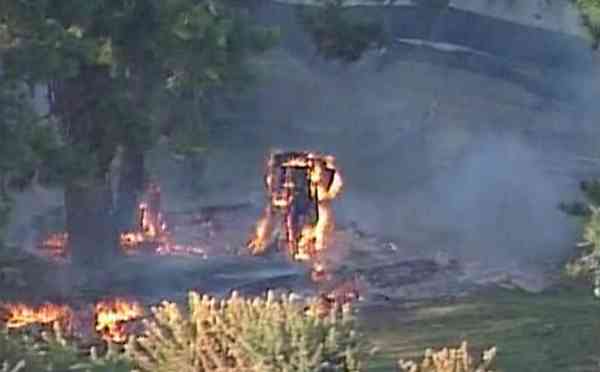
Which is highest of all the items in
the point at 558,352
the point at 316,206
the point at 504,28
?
the point at 504,28

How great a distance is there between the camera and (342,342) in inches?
336

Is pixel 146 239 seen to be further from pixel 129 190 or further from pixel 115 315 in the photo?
pixel 115 315

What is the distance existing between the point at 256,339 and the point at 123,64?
12549mm

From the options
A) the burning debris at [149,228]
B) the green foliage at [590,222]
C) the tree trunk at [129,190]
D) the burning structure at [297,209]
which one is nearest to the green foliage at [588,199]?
the green foliage at [590,222]

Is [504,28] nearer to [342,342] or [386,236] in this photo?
[386,236]

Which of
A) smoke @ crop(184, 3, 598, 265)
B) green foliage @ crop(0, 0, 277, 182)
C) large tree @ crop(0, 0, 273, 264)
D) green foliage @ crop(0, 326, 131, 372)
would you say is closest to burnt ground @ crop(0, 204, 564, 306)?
smoke @ crop(184, 3, 598, 265)

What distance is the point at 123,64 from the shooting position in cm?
2066

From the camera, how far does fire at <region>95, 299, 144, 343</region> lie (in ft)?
67.5

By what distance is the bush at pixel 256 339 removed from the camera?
841cm

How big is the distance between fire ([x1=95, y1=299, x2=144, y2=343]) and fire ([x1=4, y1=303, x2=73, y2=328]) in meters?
0.37

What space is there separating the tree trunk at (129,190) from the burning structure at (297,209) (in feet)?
6.28

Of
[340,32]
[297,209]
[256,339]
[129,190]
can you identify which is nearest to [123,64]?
[129,190]

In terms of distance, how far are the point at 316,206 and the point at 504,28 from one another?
865 inches

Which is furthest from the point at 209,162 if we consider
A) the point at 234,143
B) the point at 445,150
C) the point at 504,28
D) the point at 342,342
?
the point at 342,342
